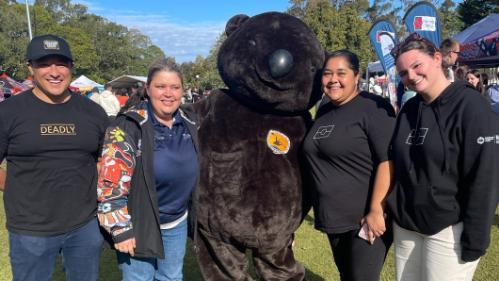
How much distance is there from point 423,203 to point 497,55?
9207mm

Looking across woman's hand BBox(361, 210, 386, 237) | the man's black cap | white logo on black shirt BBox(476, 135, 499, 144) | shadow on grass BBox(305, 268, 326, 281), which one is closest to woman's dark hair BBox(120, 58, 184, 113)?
the man's black cap

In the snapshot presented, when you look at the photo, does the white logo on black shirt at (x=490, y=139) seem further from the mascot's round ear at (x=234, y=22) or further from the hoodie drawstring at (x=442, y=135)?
the mascot's round ear at (x=234, y=22)

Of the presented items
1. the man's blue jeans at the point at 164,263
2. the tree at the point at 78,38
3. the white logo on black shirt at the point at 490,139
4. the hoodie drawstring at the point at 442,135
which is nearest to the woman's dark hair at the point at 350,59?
the hoodie drawstring at the point at 442,135

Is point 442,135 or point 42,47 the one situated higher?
point 42,47

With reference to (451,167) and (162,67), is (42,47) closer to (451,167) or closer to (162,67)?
(162,67)

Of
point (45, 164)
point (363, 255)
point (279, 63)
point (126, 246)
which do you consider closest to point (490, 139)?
point (363, 255)

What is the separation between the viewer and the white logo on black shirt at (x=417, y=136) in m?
2.02

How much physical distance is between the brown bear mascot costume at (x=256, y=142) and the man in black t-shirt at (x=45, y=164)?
79 centimetres

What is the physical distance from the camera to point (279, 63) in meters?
2.51

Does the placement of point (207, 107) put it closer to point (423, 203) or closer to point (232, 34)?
point (232, 34)

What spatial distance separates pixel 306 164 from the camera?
2600 mm

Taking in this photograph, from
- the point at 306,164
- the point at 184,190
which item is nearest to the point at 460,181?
the point at 306,164

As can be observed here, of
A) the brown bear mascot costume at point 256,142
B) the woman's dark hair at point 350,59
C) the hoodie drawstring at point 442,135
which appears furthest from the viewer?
the brown bear mascot costume at point 256,142

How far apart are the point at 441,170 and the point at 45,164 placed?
199cm
